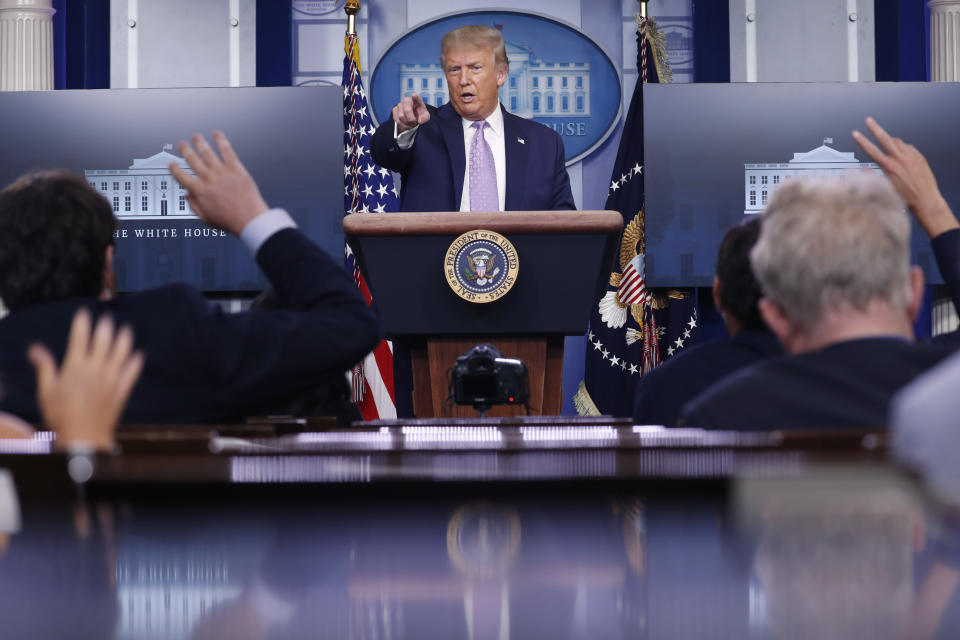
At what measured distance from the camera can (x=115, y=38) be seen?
731 centimetres

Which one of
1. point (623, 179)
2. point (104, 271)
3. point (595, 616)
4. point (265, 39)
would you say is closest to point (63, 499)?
point (595, 616)

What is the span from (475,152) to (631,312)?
6.67 ft

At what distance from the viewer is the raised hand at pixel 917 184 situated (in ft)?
6.48

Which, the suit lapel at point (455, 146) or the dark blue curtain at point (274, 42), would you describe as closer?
the suit lapel at point (455, 146)

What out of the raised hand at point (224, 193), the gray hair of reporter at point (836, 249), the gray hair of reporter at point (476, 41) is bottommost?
the gray hair of reporter at point (836, 249)

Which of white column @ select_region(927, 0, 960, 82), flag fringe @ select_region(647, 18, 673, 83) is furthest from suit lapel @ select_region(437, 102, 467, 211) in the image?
white column @ select_region(927, 0, 960, 82)

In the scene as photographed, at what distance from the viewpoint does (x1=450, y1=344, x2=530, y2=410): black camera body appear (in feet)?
8.83

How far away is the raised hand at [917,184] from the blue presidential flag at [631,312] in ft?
12.7

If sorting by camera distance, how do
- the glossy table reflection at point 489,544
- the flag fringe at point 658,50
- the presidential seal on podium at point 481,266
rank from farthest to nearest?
the flag fringe at point 658,50
the presidential seal on podium at point 481,266
the glossy table reflection at point 489,544

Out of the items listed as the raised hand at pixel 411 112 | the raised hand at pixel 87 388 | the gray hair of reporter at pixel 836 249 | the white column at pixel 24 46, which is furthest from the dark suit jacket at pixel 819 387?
the white column at pixel 24 46

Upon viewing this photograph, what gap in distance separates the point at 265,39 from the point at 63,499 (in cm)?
712

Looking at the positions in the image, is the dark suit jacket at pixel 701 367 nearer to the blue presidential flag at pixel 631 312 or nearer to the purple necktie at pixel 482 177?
the purple necktie at pixel 482 177

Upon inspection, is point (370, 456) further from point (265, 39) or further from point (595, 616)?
point (265, 39)

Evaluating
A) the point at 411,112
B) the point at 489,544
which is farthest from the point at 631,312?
the point at 489,544
